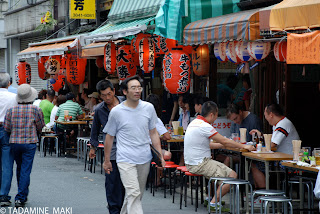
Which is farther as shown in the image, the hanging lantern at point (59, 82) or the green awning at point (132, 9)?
the hanging lantern at point (59, 82)

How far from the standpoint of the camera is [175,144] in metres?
13.2

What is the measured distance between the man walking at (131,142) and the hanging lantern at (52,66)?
14.2 metres

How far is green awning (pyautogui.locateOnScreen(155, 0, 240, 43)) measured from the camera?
1334 cm

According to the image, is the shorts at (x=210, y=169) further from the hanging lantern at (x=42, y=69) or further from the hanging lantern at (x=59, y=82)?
the hanging lantern at (x=42, y=69)

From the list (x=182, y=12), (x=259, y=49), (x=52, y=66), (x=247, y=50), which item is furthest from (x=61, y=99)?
(x=259, y=49)

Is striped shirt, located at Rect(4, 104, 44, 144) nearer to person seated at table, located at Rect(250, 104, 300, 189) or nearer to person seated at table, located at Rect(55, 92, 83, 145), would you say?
person seated at table, located at Rect(250, 104, 300, 189)

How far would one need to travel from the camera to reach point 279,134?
33.3 ft

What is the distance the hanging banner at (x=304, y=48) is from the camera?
8.73m

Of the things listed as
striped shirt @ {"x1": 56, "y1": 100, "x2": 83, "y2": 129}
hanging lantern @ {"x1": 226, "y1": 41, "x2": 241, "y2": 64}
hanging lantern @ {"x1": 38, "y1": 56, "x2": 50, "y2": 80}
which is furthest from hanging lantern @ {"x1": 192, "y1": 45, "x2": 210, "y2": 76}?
hanging lantern @ {"x1": 38, "y1": 56, "x2": 50, "y2": 80}

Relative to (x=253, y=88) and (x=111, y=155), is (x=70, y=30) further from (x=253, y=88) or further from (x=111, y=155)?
(x=111, y=155)

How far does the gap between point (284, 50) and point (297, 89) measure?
3.02 meters

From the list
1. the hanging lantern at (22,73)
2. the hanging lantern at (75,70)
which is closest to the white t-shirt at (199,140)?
the hanging lantern at (75,70)

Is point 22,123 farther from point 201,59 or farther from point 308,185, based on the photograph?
point 308,185

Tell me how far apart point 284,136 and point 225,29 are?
2481mm
